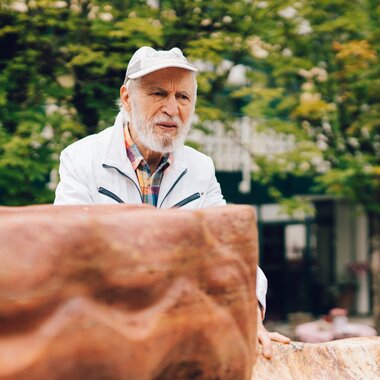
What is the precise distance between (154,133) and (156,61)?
0.28m

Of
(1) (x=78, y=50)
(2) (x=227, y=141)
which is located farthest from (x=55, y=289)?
(2) (x=227, y=141)

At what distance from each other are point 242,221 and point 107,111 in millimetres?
5541

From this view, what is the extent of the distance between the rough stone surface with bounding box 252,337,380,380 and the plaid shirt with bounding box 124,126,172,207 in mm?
683

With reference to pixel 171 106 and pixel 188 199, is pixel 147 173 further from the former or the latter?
pixel 171 106

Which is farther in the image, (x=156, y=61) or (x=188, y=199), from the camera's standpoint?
(x=188, y=199)

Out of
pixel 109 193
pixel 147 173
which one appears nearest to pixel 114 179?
pixel 109 193

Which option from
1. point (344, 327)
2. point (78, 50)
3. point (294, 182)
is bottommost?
point (344, 327)

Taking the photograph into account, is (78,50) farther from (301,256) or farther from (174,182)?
(301,256)

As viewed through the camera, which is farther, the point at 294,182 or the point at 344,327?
the point at 294,182

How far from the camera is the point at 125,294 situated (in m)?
1.91

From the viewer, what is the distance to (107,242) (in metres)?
1.90

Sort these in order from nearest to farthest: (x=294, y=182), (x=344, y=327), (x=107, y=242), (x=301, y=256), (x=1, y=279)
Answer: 1. (x=1, y=279)
2. (x=107, y=242)
3. (x=344, y=327)
4. (x=294, y=182)
5. (x=301, y=256)

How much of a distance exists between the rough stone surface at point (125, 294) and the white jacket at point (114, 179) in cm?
64

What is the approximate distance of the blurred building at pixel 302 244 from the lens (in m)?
14.3
